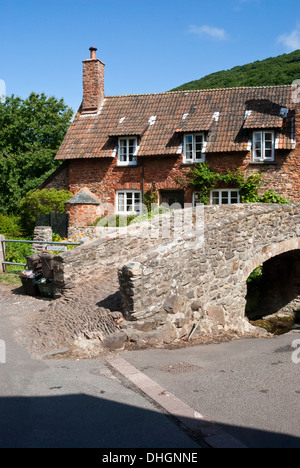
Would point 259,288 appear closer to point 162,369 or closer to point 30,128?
point 162,369

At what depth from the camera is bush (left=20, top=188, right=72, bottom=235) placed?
76.2 feet

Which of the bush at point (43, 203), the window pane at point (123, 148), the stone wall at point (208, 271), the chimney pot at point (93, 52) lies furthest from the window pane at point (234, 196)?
the chimney pot at point (93, 52)

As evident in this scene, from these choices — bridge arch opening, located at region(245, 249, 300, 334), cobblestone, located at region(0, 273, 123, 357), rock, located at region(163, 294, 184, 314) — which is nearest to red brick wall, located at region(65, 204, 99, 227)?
bridge arch opening, located at region(245, 249, 300, 334)

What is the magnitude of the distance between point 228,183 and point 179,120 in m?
4.06

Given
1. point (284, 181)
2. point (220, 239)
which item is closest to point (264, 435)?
point (220, 239)

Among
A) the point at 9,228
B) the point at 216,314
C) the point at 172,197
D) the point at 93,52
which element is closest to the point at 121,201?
the point at 172,197

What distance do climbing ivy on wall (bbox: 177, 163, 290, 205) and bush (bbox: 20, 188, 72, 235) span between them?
20.0 feet

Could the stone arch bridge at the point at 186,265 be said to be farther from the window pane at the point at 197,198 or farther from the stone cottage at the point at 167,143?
the window pane at the point at 197,198

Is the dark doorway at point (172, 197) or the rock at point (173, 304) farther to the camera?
the dark doorway at point (172, 197)

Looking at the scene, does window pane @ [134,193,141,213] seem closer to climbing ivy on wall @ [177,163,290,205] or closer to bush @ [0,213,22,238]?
climbing ivy on wall @ [177,163,290,205]

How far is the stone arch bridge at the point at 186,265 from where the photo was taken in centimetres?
817

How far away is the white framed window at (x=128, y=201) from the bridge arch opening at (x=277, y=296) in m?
7.16

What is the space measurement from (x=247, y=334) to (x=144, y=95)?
17371 mm

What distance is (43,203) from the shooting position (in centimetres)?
2366
